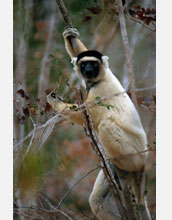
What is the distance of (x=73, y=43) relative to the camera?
16.6 feet

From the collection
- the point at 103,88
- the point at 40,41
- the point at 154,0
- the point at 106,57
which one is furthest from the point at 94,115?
the point at 154,0

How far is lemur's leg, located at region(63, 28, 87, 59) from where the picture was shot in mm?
4992

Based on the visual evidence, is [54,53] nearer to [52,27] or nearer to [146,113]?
[52,27]

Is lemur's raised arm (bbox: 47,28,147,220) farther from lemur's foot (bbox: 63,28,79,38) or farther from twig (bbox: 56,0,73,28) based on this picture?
twig (bbox: 56,0,73,28)

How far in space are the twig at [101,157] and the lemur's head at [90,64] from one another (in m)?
0.58

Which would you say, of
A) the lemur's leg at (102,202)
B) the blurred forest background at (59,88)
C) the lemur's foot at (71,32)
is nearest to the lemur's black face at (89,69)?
the blurred forest background at (59,88)

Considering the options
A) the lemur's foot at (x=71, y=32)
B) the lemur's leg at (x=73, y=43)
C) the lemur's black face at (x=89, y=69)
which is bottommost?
the lemur's black face at (x=89, y=69)

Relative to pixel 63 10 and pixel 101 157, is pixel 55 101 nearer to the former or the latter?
pixel 101 157

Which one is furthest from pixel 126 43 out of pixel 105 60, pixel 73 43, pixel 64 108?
pixel 64 108

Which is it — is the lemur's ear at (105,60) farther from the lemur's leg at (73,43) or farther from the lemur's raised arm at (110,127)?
the lemur's leg at (73,43)

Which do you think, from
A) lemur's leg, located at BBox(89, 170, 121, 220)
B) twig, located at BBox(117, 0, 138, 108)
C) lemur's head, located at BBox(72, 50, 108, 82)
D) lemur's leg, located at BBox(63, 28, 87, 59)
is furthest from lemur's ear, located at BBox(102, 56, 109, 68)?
lemur's leg, located at BBox(89, 170, 121, 220)

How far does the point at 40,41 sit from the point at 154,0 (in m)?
1.52

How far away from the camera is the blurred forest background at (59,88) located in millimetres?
4723

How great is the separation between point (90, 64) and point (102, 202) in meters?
1.70
